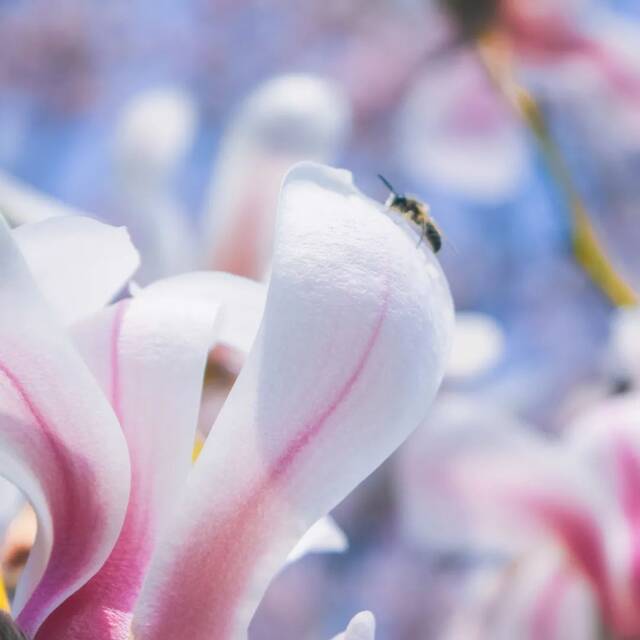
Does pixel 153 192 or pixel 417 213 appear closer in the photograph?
pixel 417 213

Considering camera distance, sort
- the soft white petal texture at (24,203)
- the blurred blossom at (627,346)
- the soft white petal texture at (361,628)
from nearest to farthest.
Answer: the soft white petal texture at (361,628)
the soft white petal texture at (24,203)
the blurred blossom at (627,346)

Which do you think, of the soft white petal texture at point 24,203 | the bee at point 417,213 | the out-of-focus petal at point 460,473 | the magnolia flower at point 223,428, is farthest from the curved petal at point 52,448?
the out-of-focus petal at point 460,473

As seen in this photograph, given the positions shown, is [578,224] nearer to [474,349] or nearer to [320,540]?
[474,349]

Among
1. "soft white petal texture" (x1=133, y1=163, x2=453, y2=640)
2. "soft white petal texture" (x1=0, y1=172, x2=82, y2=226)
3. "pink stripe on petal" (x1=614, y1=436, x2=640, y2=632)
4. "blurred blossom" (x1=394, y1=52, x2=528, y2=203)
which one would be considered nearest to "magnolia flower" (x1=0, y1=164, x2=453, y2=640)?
"soft white petal texture" (x1=133, y1=163, x2=453, y2=640)

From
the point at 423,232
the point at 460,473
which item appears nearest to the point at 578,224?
the point at 460,473

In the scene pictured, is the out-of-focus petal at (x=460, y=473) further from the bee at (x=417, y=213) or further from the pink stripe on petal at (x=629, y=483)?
the bee at (x=417, y=213)

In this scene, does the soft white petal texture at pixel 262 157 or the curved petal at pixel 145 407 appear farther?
the soft white petal texture at pixel 262 157
